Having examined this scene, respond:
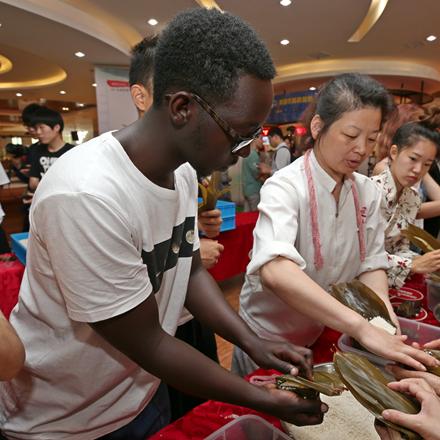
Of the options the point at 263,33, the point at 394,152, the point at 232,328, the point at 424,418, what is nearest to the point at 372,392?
the point at 424,418

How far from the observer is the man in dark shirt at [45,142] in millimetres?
2879

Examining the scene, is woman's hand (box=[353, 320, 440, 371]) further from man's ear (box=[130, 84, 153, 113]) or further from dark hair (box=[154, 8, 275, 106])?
man's ear (box=[130, 84, 153, 113])

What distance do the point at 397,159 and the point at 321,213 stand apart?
29.8 inches

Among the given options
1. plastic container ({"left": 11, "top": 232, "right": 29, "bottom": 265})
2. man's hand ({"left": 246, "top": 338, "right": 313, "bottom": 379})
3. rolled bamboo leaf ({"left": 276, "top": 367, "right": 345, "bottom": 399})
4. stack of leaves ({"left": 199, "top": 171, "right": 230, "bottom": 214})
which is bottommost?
plastic container ({"left": 11, "top": 232, "right": 29, "bottom": 265})

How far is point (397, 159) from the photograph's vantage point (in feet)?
5.36

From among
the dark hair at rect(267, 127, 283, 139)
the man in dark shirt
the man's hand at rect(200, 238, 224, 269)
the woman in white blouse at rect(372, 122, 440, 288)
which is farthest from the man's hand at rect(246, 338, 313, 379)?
the dark hair at rect(267, 127, 283, 139)

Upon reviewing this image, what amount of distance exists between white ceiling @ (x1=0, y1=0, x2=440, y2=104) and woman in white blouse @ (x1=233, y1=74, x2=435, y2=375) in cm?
433

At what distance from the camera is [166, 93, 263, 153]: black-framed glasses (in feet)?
1.94

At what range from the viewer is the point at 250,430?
2.35ft

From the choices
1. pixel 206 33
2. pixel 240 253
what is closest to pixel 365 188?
pixel 206 33

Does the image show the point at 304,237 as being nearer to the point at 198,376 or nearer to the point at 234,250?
the point at 198,376

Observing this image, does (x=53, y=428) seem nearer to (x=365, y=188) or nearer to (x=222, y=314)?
(x=222, y=314)

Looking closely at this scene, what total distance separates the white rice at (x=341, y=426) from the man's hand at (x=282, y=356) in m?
0.10

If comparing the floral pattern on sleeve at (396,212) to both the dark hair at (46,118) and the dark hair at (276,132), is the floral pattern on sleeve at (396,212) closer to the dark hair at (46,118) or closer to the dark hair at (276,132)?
the dark hair at (46,118)
